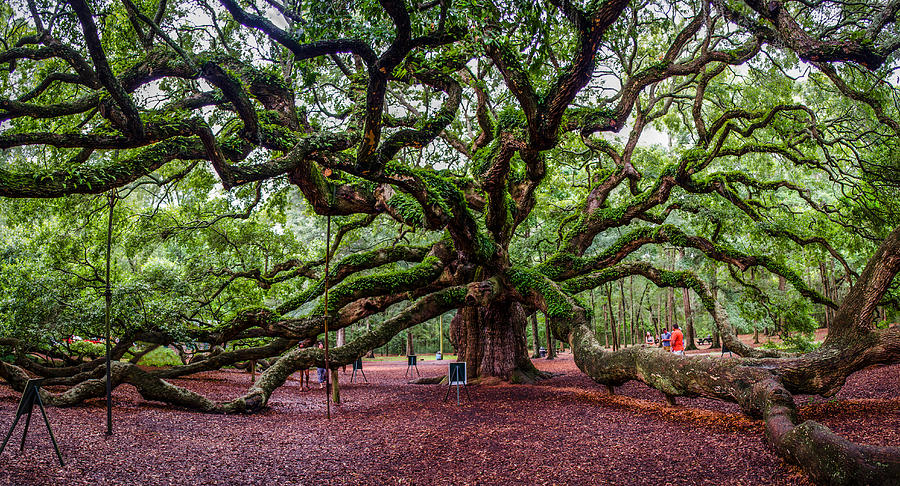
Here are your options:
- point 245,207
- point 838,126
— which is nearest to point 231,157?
point 245,207

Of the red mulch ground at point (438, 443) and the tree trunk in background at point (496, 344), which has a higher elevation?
the tree trunk in background at point (496, 344)

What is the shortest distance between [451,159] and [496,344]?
5394 millimetres

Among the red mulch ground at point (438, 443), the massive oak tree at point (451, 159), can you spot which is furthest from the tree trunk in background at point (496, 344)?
the red mulch ground at point (438, 443)

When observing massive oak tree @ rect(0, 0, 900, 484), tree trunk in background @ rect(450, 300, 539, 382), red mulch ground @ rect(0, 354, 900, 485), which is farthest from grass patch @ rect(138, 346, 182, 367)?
tree trunk in background @ rect(450, 300, 539, 382)

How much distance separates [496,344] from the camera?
11859 millimetres

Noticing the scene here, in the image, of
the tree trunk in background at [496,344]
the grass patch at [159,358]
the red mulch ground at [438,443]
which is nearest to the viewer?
the red mulch ground at [438,443]

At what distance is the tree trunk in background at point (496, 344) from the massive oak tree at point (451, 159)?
0.19 feet

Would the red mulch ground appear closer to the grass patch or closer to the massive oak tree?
the massive oak tree

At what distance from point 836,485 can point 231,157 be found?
7.24 m

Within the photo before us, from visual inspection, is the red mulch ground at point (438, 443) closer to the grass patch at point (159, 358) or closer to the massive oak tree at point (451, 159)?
the massive oak tree at point (451, 159)

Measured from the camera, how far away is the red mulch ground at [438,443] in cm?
430

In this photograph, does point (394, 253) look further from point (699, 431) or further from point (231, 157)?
point (699, 431)

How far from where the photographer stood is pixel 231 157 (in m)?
6.49

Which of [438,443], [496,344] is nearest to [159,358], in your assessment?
[496,344]
